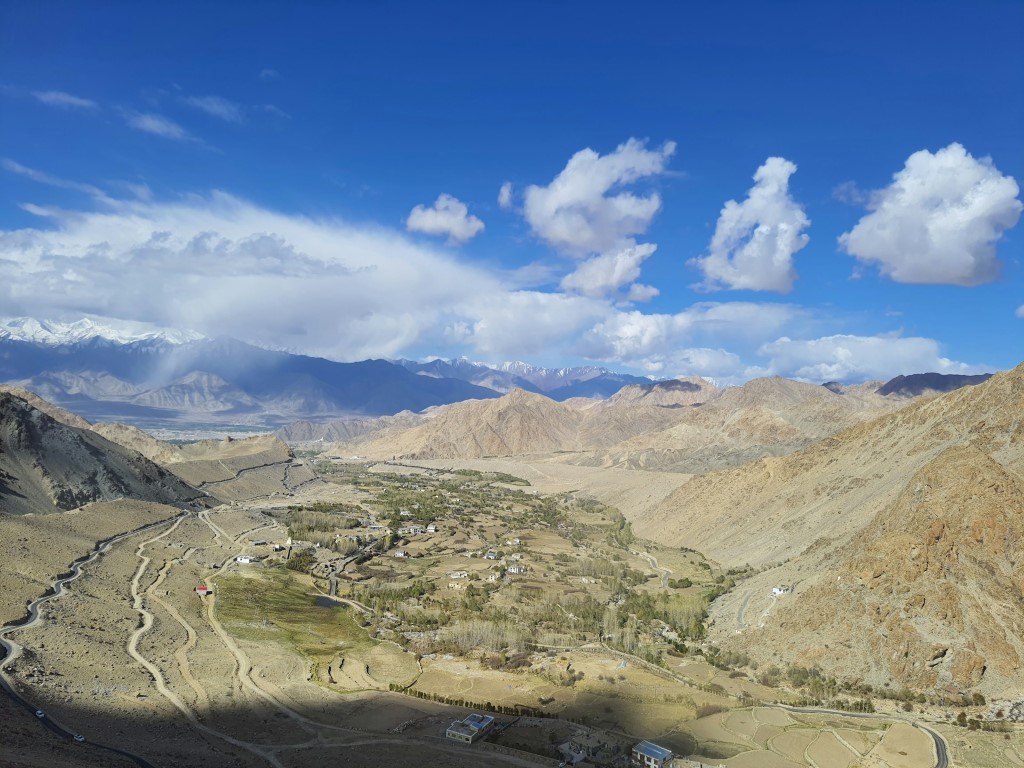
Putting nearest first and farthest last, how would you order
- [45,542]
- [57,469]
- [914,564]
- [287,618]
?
1. [914,564]
2. [287,618]
3. [45,542]
4. [57,469]

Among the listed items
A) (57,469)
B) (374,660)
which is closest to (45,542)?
(374,660)

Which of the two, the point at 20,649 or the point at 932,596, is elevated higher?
the point at 932,596

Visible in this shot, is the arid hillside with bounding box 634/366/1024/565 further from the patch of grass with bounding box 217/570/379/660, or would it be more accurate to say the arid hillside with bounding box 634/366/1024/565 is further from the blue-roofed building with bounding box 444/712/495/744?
the patch of grass with bounding box 217/570/379/660

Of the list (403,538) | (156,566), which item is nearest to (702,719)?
(156,566)

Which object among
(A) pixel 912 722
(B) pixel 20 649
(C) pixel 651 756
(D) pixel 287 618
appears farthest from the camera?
(D) pixel 287 618

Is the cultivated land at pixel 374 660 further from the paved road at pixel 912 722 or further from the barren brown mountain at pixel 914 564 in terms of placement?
the barren brown mountain at pixel 914 564

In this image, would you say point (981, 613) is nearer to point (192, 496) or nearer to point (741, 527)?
point (741, 527)

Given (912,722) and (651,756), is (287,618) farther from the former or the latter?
(912,722)
